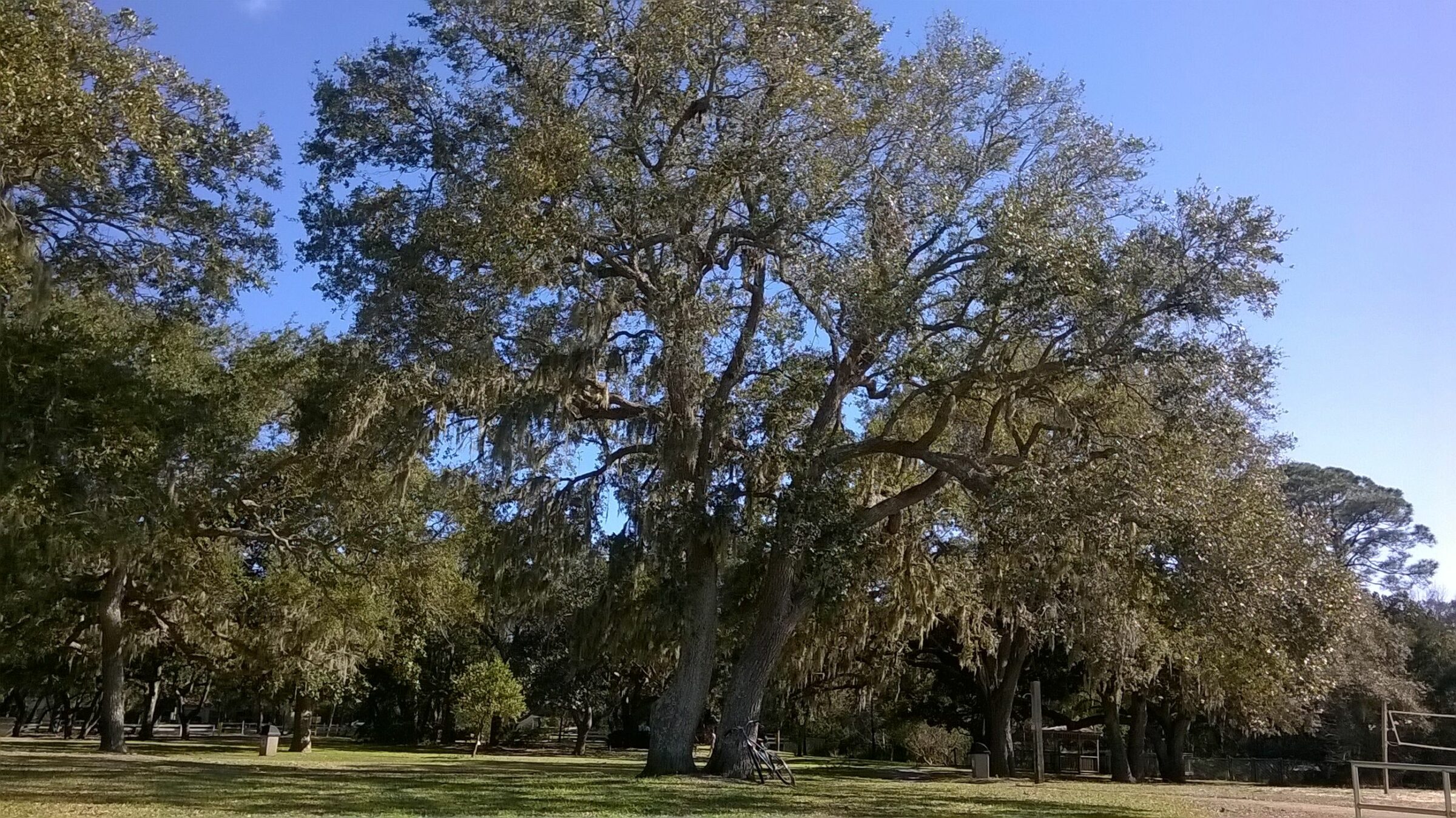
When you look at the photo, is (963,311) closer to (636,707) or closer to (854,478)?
(854,478)

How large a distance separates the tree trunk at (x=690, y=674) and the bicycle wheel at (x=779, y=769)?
1.29 meters

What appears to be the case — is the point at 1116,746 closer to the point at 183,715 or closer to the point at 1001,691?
the point at 1001,691

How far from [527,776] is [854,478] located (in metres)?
7.94

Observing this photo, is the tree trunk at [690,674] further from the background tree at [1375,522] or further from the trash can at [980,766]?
the background tree at [1375,522]

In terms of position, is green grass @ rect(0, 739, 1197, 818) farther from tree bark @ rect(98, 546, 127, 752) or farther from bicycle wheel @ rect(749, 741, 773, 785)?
tree bark @ rect(98, 546, 127, 752)

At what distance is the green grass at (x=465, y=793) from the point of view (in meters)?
11.2

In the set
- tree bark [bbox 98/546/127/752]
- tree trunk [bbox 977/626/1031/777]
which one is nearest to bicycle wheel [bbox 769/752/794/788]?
tree trunk [bbox 977/626/1031/777]

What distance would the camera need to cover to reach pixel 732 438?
56.4 ft

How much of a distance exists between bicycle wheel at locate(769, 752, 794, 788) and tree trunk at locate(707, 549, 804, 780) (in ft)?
1.26

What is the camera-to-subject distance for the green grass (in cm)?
1120

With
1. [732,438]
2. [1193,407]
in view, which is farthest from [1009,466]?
[732,438]

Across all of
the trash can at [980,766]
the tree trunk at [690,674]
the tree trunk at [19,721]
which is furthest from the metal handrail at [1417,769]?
the tree trunk at [19,721]

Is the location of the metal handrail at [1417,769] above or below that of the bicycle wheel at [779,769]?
above

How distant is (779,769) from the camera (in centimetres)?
1741
